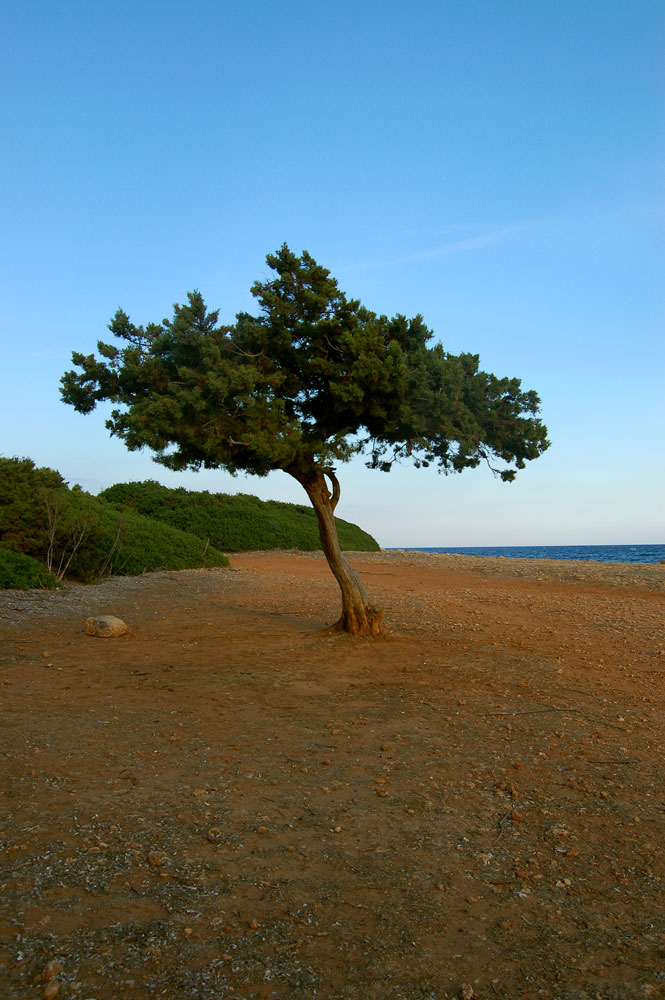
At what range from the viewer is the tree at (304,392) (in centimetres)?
781

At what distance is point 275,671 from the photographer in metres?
7.40

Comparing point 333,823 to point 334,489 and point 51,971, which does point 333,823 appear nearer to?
point 51,971

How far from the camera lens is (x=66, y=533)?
50.0 feet

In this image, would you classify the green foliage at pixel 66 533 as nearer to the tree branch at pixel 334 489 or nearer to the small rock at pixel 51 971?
the tree branch at pixel 334 489

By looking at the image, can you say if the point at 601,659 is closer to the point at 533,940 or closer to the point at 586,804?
the point at 586,804

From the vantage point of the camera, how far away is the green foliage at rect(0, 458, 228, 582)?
14.9m

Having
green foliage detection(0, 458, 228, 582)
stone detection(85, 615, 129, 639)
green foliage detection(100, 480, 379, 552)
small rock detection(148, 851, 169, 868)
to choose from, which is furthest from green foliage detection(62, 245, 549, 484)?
green foliage detection(100, 480, 379, 552)

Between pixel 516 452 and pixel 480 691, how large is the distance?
13.5 ft

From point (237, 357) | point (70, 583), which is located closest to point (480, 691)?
point (237, 357)

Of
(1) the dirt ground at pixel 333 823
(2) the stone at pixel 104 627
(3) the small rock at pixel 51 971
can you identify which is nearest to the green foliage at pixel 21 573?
(2) the stone at pixel 104 627

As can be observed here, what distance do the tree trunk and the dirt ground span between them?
2.77 feet

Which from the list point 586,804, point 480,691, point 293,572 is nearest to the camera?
point 586,804

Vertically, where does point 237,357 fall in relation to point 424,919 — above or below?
above

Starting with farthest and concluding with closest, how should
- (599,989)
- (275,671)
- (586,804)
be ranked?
(275,671)
(586,804)
(599,989)
